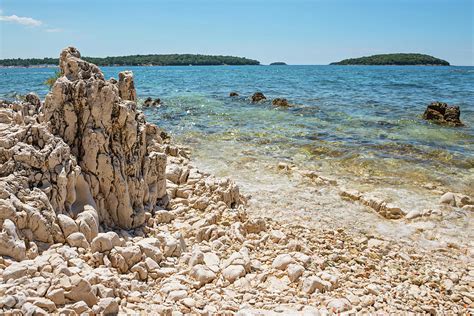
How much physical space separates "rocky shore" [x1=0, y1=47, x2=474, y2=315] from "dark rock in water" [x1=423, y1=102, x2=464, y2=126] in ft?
60.6

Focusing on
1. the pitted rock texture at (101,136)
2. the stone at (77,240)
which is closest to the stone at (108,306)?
the stone at (77,240)

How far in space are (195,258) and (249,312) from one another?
1.55 m

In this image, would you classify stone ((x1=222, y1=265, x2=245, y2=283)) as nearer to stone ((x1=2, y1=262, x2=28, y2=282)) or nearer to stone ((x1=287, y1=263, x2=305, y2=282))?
stone ((x1=287, y1=263, x2=305, y2=282))

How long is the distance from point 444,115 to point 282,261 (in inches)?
879

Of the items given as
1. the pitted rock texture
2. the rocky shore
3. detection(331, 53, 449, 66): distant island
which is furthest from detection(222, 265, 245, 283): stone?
detection(331, 53, 449, 66): distant island

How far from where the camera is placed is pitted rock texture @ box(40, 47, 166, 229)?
23.2 ft

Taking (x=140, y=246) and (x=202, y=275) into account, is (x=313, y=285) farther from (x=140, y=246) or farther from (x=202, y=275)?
(x=140, y=246)

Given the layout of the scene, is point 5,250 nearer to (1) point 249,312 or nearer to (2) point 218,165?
(1) point 249,312

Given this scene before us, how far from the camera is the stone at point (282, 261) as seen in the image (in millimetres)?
6371

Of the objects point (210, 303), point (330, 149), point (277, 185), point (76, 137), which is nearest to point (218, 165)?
point (277, 185)

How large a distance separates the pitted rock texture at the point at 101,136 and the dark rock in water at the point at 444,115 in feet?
73.0

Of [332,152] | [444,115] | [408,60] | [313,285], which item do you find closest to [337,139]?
[332,152]

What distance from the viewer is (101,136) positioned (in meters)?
7.11

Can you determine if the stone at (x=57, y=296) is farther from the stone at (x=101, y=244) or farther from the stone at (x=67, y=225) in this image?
the stone at (x=67, y=225)
